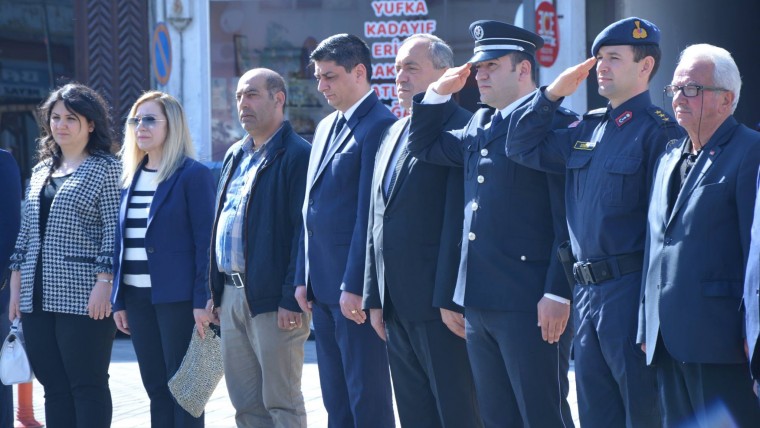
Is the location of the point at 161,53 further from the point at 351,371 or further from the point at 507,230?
the point at 507,230

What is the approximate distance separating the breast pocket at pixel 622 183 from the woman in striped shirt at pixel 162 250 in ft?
7.87

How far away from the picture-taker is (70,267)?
6.26 meters

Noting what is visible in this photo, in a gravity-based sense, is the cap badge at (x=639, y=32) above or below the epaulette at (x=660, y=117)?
above

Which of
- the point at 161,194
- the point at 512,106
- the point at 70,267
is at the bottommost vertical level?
the point at 70,267

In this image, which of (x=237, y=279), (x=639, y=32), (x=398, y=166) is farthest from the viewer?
(x=237, y=279)

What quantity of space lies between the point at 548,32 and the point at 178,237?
21.8 ft

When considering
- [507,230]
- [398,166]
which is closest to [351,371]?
[398,166]

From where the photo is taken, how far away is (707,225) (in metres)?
4.11

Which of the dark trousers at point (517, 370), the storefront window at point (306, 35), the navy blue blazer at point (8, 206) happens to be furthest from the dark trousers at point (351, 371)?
the storefront window at point (306, 35)

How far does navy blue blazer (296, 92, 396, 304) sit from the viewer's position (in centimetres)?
559

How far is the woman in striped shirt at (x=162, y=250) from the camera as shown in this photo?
6.02m

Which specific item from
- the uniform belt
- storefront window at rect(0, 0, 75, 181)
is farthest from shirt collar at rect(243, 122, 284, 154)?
storefront window at rect(0, 0, 75, 181)

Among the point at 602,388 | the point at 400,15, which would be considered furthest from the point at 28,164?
the point at 602,388

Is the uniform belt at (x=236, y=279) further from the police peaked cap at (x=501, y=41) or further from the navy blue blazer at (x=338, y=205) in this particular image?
the police peaked cap at (x=501, y=41)
